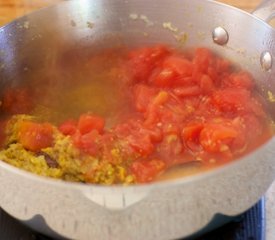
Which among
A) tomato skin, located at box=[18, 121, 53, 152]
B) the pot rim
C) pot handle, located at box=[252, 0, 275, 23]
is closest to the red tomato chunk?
tomato skin, located at box=[18, 121, 53, 152]

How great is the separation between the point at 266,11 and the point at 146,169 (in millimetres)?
547

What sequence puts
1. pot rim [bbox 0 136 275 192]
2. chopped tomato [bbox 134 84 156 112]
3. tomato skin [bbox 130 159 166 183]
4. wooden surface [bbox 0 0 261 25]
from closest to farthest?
pot rim [bbox 0 136 275 192] → tomato skin [bbox 130 159 166 183] → chopped tomato [bbox 134 84 156 112] → wooden surface [bbox 0 0 261 25]

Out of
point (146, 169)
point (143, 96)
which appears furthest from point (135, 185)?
point (143, 96)

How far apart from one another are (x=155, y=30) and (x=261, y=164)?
31.8 inches

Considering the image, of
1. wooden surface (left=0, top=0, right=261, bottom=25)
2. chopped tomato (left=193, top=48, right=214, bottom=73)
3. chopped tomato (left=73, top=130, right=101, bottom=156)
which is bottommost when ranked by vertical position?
wooden surface (left=0, top=0, right=261, bottom=25)

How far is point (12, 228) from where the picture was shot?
3.31ft

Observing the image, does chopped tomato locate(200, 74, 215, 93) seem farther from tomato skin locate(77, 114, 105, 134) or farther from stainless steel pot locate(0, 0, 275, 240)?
tomato skin locate(77, 114, 105, 134)

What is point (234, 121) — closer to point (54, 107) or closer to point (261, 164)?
point (261, 164)

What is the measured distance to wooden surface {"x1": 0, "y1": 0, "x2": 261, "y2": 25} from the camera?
1.74 metres

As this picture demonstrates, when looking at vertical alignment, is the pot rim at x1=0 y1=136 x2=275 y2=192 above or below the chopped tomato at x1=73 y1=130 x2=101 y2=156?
above

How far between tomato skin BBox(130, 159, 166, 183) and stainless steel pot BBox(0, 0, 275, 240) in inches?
9.7

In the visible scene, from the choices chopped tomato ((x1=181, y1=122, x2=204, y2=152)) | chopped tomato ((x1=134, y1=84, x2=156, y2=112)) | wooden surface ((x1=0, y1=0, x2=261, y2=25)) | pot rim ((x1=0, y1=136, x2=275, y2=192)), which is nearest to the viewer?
pot rim ((x1=0, y1=136, x2=275, y2=192))

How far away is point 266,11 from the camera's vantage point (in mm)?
1264

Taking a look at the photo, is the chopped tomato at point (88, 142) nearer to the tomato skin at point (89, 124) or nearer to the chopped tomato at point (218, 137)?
the tomato skin at point (89, 124)
